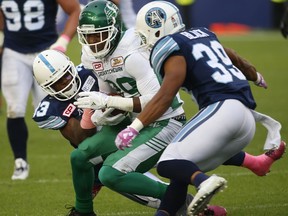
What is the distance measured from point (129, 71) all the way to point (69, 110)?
1.93ft

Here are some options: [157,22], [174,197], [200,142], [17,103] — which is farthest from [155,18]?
[17,103]

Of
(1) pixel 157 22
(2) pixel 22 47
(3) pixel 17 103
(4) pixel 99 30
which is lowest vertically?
(3) pixel 17 103

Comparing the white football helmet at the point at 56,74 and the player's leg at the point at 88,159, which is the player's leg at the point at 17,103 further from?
the player's leg at the point at 88,159

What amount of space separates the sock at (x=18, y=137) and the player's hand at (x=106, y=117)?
2069 millimetres

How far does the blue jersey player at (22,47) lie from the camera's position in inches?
277

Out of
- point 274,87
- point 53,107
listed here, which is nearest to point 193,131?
point 53,107

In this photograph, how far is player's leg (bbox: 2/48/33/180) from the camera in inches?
276

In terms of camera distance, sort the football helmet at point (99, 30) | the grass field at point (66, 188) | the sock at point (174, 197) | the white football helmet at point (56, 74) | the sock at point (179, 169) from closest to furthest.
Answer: the sock at point (179, 169)
the sock at point (174, 197)
the football helmet at point (99, 30)
the white football helmet at point (56, 74)
the grass field at point (66, 188)

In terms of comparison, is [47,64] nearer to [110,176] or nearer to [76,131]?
[76,131]

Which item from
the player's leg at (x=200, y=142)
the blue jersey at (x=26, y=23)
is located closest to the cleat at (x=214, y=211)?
the player's leg at (x=200, y=142)

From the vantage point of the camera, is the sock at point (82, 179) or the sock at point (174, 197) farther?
the sock at point (82, 179)

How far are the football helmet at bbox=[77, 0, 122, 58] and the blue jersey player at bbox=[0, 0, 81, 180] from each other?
6.07 ft

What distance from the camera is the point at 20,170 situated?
22.9ft

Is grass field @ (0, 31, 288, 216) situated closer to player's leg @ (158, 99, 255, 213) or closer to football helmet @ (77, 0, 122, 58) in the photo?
player's leg @ (158, 99, 255, 213)
